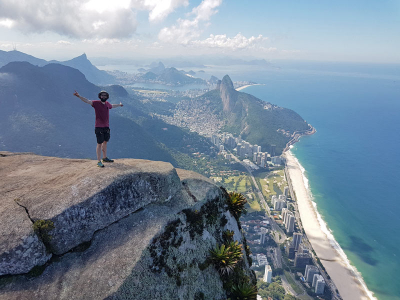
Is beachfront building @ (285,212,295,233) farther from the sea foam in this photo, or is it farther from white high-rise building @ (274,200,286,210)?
white high-rise building @ (274,200,286,210)

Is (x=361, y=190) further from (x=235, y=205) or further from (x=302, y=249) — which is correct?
(x=235, y=205)

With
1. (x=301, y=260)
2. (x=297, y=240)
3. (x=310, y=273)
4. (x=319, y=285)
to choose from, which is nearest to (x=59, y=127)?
(x=297, y=240)

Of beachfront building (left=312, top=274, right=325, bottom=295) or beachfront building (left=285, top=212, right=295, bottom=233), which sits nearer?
beachfront building (left=312, top=274, right=325, bottom=295)

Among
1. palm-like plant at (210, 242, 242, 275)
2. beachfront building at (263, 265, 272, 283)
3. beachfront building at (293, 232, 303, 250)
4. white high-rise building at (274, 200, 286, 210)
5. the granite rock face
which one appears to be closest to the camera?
the granite rock face

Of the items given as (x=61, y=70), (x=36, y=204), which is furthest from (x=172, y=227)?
(x=61, y=70)

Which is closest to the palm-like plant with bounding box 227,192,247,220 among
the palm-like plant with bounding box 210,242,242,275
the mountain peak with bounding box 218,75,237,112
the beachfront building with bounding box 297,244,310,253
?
the palm-like plant with bounding box 210,242,242,275

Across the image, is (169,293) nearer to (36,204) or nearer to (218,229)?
(218,229)

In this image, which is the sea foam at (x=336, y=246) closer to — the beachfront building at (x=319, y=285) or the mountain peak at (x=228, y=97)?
the beachfront building at (x=319, y=285)

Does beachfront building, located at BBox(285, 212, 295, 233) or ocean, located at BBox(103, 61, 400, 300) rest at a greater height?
beachfront building, located at BBox(285, 212, 295, 233)
